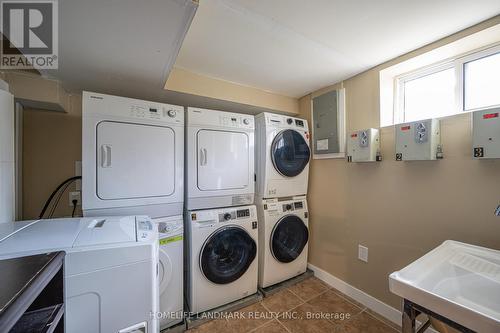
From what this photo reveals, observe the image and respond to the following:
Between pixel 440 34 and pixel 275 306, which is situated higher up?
pixel 440 34

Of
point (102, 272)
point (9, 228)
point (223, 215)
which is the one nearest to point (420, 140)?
point (223, 215)

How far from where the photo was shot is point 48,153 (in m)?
1.67

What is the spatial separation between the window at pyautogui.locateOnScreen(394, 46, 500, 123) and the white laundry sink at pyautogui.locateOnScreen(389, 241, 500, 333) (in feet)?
3.50

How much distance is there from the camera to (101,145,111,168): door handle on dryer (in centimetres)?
134

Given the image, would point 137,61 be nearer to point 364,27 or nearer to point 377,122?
point 364,27

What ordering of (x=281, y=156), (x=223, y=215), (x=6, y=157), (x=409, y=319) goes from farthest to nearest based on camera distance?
(x=281, y=156) → (x=223, y=215) → (x=6, y=157) → (x=409, y=319)

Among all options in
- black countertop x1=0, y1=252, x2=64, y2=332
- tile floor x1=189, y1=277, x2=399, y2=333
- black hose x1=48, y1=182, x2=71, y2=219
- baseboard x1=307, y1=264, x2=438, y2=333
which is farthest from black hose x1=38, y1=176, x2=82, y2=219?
Answer: baseboard x1=307, y1=264, x2=438, y2=333

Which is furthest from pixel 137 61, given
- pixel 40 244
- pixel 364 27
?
pixel 364 27

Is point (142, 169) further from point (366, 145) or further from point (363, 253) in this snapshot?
point (363, 253)

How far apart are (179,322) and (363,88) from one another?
2699 mm

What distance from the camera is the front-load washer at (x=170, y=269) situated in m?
1.45

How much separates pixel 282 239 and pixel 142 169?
1594mm

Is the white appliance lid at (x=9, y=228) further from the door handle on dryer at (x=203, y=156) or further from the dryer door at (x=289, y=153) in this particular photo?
the dryer door at (x=289, y=153)

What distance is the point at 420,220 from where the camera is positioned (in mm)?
1473
